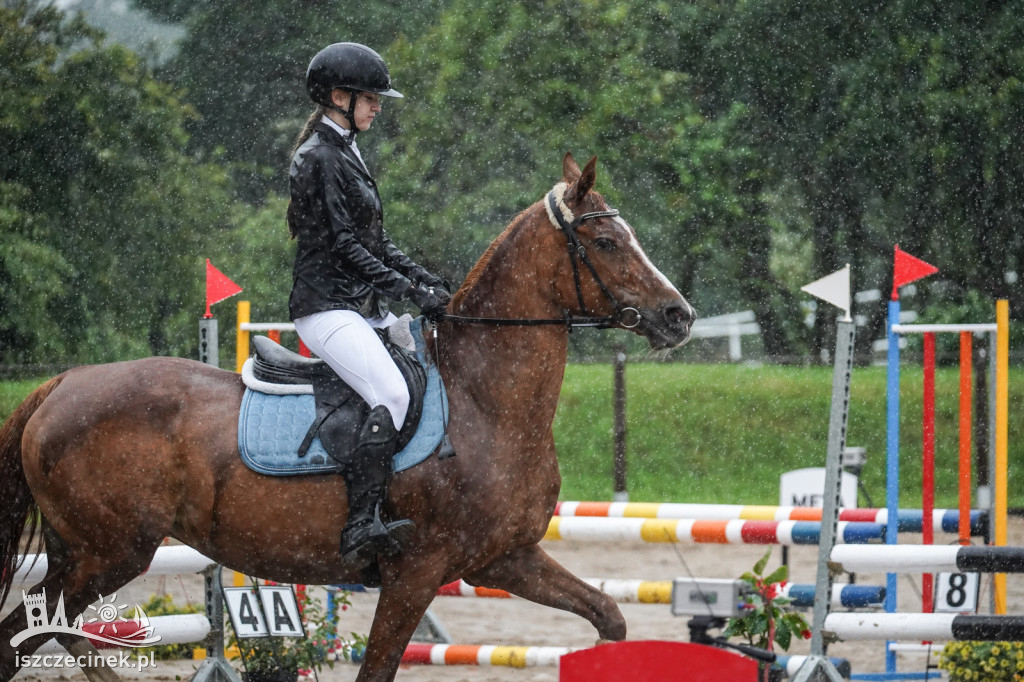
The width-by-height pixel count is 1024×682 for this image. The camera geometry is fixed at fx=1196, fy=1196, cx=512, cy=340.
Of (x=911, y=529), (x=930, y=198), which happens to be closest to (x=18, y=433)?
(x=911, y=529)

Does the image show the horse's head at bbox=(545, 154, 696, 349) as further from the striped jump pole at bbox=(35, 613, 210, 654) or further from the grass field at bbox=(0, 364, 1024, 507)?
the grass field at bbox=(0, 364, 1024, 507)

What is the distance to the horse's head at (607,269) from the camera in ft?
12.9

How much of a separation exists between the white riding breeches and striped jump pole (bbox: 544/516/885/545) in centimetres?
184

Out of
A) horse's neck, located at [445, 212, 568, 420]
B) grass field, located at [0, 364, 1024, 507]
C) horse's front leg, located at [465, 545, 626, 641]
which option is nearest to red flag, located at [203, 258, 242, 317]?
horse's neck, located at [445, 212, 568, 420]

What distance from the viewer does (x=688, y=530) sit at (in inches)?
214

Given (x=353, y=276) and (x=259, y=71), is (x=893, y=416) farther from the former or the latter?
(x=259, y=71)

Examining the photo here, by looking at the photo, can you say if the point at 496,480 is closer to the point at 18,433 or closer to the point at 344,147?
the point at 344,147

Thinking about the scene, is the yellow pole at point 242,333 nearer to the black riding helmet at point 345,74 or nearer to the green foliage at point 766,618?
the black riding helmet at point 345,74

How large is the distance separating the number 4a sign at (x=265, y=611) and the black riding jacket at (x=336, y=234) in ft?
5.52

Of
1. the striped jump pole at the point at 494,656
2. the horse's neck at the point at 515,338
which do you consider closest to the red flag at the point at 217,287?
the horse's neck at the point at 515,338

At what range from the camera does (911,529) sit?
19.2 ft

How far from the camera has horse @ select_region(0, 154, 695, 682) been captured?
155 inches

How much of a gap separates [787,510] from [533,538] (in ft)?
7.03

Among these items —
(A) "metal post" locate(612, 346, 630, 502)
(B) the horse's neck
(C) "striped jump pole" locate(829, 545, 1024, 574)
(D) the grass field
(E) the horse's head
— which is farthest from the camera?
(D) the grass field
